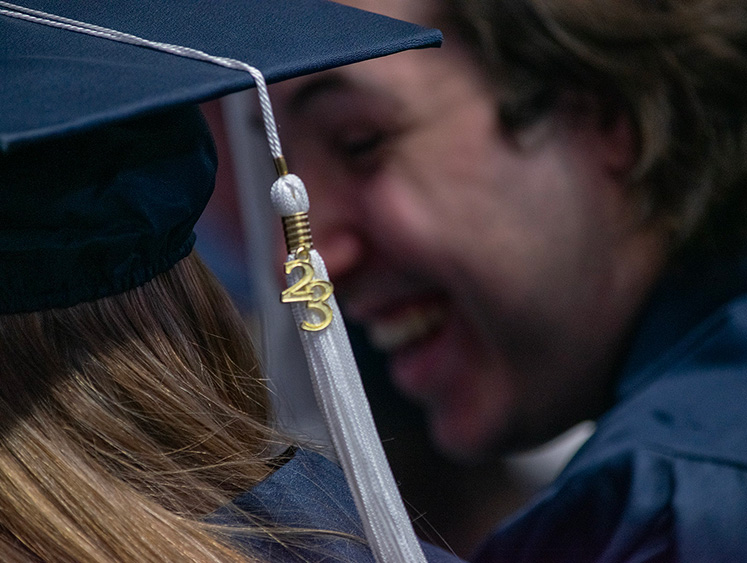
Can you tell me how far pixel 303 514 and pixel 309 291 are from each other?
0.21m

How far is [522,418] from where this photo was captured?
1.25m

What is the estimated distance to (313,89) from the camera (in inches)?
46.5

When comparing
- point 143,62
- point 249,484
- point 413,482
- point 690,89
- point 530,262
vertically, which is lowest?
point 413,482

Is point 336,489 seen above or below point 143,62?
below

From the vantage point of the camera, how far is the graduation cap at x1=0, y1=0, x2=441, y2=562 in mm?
504

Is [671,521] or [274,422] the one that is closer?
[274,422]

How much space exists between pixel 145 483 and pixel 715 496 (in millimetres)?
804

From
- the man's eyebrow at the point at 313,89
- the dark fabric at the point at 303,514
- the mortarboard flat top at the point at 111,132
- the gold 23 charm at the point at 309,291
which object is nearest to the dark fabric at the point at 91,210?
the mortarboard flat top at the point at 111,132

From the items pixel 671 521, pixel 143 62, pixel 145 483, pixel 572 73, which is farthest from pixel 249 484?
pixel 572 73

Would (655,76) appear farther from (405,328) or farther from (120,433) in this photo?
(120,433)

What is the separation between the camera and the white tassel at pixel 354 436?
580 mm

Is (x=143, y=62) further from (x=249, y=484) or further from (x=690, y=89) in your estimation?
(x=690, y=89)

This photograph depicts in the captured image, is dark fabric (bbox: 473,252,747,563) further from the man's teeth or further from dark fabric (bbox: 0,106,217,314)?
dark fabric (bbox: 0,106,217,314)

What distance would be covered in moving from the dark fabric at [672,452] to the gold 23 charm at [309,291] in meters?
0.68
